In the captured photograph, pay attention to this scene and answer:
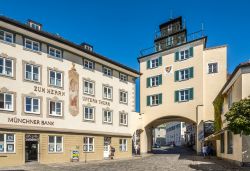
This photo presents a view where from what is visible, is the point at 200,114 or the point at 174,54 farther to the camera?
the point at 174,54

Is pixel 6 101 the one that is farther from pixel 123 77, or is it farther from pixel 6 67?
pixel 123 77

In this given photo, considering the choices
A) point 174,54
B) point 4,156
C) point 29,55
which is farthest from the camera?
point 174,54

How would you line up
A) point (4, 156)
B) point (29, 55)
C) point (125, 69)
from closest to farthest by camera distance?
point (4, 156)
point (29, 55)
point (125, 69)

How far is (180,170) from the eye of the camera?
2167cm

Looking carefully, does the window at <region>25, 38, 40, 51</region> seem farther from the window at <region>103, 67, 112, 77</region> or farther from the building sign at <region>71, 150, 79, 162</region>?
the building sign at <region>71, 150, 79, 162</region>

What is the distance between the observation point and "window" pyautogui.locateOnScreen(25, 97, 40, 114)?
86.1 ft

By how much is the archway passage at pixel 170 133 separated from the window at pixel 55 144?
61.8ft

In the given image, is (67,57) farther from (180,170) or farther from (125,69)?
(180,170)

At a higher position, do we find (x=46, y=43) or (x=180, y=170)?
(x=46, y=43)

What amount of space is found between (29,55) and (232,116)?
18.9 m

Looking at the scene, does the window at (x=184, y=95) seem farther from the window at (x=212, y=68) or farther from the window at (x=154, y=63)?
the window at (x=154, y=63)

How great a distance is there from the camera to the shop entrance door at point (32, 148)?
26.4m

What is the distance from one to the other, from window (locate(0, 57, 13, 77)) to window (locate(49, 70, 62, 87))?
179 inches

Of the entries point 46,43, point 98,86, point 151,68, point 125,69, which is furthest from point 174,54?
point 46,43
